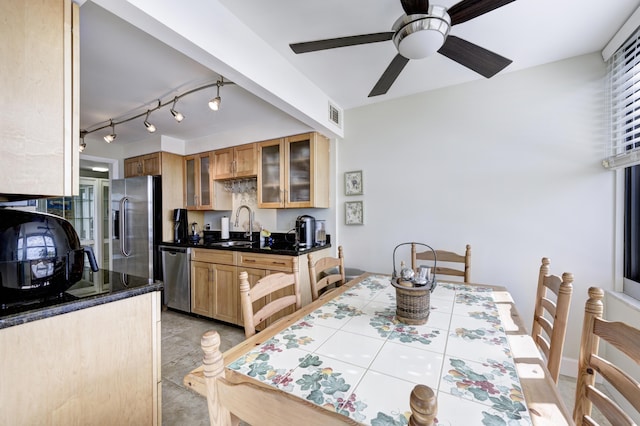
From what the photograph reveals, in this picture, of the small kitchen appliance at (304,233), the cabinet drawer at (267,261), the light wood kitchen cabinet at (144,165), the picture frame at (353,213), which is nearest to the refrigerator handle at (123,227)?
the light wood kitchen cabinet at (144,165)

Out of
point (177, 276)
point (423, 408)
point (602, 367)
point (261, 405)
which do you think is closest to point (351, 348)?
point (261, 405)

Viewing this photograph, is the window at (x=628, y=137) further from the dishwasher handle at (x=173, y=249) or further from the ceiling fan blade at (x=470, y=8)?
the dishwasher handle at (x=173, y=249)

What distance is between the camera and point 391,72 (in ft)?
5.65

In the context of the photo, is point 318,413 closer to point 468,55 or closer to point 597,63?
point 468,55

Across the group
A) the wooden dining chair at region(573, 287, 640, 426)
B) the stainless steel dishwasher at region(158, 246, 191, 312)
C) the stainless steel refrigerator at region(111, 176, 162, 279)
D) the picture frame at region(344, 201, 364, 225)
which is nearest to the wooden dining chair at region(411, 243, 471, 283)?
the picture frame at region(344, 201, 364, 225)

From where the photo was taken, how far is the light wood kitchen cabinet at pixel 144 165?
368cm

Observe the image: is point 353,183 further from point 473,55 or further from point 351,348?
point 351,348

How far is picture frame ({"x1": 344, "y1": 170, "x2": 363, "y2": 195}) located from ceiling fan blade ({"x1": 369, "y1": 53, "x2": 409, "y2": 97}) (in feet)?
3.64

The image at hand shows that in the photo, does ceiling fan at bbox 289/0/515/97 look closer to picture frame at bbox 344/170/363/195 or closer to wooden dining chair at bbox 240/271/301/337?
wooden dining chair at bbox 240/271/301/337

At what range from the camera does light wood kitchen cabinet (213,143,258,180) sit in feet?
10.9

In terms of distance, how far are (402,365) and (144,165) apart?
14.1 ft

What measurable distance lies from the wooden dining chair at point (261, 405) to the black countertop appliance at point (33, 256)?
3.35 feet

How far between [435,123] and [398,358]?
2.35 metres

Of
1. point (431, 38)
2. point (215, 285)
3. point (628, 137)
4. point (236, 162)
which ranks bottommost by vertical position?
point (215, 285)
